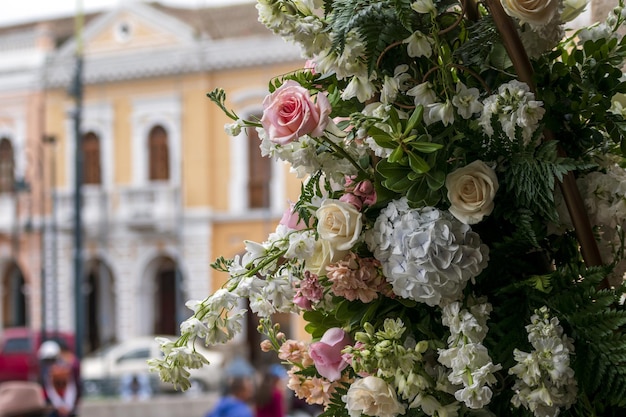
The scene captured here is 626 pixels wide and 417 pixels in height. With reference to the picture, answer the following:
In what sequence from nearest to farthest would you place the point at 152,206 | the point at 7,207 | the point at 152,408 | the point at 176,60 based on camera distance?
1. the point at 152,408
2. the point at 176,60
3. the point at 152,206
4. the point at 7,207

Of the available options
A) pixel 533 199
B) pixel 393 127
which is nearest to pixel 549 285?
pixel 533 199

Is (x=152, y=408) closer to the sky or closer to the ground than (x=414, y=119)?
closer to the ground

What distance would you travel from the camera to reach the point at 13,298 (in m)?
18.8

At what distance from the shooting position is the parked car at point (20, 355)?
44.9 feet

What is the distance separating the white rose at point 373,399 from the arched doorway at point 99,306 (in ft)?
55.3

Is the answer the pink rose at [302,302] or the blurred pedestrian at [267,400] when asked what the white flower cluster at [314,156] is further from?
the blurred pedestrian at [267,400]

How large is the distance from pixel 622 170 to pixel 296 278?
0.36m

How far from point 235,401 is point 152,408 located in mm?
4325

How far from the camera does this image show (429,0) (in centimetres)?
103

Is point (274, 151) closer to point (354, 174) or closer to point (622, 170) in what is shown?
point (354, 174)

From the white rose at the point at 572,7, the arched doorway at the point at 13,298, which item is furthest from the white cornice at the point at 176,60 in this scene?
the white rose at the point at 572,7

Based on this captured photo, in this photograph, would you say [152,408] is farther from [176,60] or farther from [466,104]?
[176,60]

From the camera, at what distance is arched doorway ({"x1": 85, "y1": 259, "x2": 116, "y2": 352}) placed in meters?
17.7

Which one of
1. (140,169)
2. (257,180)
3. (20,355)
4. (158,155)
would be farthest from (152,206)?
(20,355)
